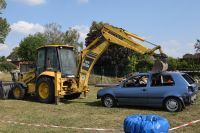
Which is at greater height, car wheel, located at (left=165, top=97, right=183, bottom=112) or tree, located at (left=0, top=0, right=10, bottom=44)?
tree, located at (left=0, top=0, right=10, bottom=44)

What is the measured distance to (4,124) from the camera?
12.2 metres

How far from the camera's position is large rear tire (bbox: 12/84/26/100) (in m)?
20.3

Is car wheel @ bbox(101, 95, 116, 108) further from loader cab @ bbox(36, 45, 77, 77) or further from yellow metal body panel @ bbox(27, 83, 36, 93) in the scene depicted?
yellow metal body panel @ bbox(27, 83, 36, 93)

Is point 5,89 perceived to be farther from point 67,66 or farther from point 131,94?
point 131,94

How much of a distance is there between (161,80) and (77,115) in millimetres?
3651

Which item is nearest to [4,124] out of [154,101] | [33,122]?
[33,122]

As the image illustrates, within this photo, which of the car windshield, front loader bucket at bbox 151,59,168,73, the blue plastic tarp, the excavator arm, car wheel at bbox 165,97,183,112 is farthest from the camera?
the car windshield

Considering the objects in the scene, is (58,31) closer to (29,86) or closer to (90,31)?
(90,31)

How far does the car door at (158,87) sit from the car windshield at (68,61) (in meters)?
4.87

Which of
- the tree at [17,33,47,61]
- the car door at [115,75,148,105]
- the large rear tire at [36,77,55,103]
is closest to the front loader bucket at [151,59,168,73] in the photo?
the car door at [115,75,148,105]

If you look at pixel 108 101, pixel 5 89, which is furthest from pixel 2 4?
pixel 108 101

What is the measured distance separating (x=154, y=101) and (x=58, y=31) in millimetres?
61274

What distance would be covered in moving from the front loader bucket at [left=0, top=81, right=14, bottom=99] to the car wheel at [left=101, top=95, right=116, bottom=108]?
628cm

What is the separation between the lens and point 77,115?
1438 cm
